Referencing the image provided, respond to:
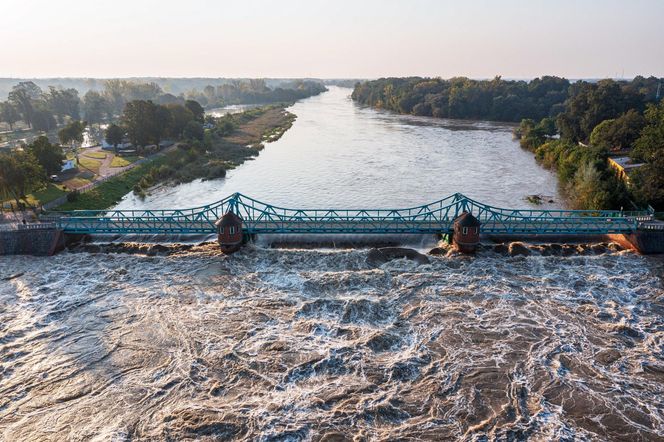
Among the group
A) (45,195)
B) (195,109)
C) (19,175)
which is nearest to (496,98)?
(195,109)

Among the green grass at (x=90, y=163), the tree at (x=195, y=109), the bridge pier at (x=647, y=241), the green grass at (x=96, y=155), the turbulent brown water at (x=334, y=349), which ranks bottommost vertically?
the turbulent brown water at (x=334, y=349)

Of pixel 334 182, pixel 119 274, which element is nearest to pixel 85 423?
pixel 119 274

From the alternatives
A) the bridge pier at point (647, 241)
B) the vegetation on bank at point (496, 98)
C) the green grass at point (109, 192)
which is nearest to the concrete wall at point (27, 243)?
the green grass at point (109, 192)

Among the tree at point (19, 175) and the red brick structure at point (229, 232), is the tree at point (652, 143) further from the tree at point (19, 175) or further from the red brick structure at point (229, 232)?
the tree at point (19, 175)

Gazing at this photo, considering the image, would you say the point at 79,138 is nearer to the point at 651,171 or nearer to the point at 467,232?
the point at 467,232

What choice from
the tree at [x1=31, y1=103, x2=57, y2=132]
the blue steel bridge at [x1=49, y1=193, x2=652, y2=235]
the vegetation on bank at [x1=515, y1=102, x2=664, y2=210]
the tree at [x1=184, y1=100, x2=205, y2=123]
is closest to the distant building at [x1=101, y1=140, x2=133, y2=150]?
the tree at [x1=184, y1=100, x2=205, y2=123]

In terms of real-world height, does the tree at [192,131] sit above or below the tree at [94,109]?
below
